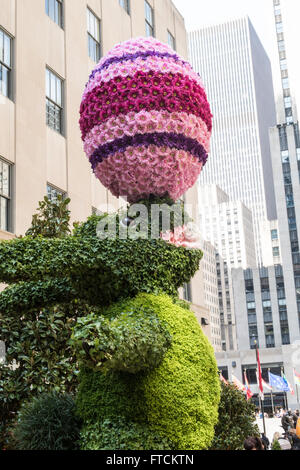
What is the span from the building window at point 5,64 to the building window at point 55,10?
9.56ft

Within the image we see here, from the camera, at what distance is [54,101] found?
1634cm

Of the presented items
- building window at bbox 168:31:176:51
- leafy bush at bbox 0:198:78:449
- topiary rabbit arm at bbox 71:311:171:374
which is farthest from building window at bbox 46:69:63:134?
topiary rabbit arm at bbox 71:311:171:374

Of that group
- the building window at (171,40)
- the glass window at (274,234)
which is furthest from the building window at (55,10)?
the glass window at (274,234)

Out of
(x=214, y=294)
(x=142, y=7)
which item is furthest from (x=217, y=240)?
(x=142, y=7)

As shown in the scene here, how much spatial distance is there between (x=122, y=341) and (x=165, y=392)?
80cm

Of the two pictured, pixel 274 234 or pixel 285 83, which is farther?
pixel 274 234

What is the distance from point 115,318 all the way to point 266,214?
159 m

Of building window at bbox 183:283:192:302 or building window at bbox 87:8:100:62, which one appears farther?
building window at bbox 183:283:192:302

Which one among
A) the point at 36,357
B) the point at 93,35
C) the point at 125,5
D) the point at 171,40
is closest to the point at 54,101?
the point at 93,35

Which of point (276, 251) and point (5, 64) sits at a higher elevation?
point (276, 251)

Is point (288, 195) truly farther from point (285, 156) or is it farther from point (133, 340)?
point (133, 340)

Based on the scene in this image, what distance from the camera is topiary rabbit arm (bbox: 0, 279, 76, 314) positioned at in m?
6.17

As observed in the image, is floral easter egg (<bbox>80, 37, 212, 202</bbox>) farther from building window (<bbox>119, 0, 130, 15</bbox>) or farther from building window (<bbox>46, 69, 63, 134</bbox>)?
building window (<bbox>119, 0, 130, 15</bbox>)

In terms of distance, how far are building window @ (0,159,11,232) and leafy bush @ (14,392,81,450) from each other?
8.07m
